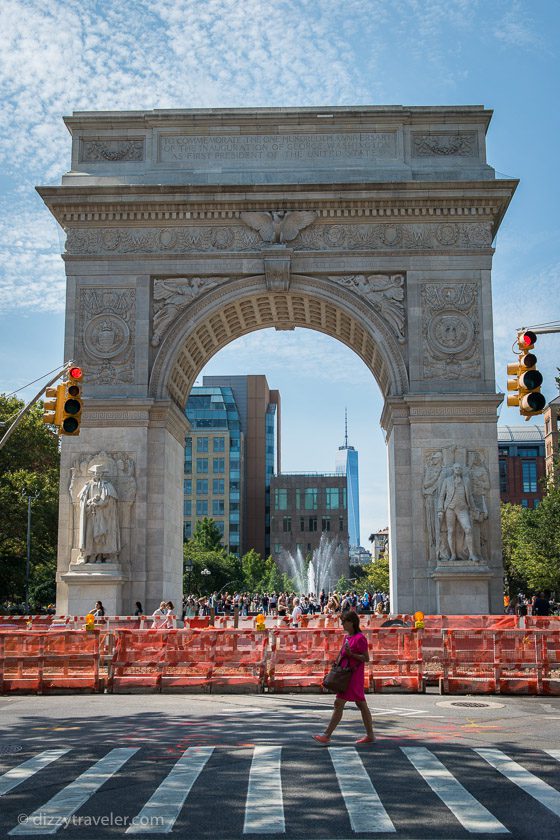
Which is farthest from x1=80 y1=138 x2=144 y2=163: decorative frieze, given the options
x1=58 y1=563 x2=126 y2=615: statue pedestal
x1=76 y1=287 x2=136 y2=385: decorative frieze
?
x1=58 y1=563 x2=126 y2=615: statue pedestal

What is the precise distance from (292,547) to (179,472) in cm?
10400

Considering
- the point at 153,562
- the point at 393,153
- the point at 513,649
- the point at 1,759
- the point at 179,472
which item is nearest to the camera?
the point at 1,759

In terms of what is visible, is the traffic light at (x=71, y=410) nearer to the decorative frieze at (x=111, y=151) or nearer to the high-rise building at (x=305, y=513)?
the decorative frieze at (x=111, y=151)

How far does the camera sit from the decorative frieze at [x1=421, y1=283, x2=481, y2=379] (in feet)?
104

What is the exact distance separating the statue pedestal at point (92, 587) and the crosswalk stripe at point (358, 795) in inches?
754

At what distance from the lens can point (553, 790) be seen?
31.3 ft

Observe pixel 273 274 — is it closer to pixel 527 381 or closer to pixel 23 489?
pixel 527 381

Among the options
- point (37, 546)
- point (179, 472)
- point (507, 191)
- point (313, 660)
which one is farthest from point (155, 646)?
point (37, 546)

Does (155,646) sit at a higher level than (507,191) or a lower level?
lower

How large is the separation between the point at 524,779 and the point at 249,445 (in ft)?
436

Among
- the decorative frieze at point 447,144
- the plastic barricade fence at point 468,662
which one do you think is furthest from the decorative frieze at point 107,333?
the plastic barricade fence at point 468,662

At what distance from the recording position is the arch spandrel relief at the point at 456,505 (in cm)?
2994

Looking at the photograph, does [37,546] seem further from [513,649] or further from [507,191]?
[513,649]

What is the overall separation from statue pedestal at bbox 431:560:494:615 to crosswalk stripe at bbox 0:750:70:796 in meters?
19.4
